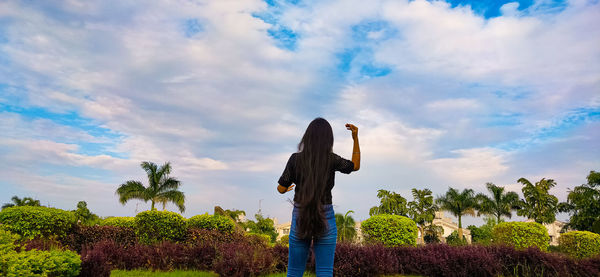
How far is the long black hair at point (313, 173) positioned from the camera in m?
3.73

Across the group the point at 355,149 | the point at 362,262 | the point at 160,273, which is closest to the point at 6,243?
the point at 160,273

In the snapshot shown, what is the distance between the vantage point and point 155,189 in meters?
45.2

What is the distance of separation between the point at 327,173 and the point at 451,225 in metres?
93.2

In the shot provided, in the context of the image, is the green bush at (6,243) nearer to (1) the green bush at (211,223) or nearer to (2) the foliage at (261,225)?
(1) the green bush at (211,223)

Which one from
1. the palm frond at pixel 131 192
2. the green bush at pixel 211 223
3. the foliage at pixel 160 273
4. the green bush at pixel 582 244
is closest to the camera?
the foliage at pixel 160 273

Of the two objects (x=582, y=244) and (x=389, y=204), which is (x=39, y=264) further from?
(x=389, y=204)

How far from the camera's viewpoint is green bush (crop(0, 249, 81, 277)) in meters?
4.53

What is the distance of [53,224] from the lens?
523 inches

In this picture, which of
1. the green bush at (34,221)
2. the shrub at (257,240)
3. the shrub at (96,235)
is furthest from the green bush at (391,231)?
the green bush at (34,221)

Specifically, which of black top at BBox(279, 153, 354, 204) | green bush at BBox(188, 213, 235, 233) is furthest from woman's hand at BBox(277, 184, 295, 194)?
green bush at BBox(188, 213, 235, 233)

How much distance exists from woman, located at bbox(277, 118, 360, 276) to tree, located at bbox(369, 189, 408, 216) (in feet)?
163

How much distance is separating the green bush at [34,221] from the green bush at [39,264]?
9299 millimetres

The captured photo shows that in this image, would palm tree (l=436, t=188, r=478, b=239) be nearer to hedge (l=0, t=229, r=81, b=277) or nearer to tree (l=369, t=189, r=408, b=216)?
tree (l=369, t=189, r=408, b=216)

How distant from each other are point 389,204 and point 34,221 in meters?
44.5
